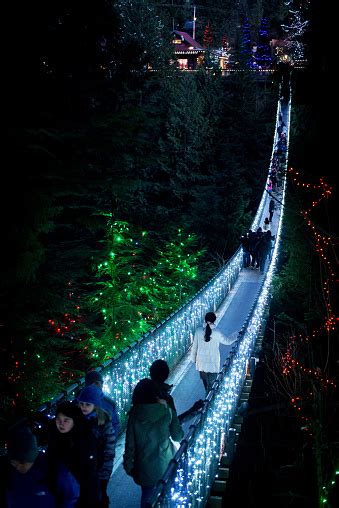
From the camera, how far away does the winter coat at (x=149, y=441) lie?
3051 mm

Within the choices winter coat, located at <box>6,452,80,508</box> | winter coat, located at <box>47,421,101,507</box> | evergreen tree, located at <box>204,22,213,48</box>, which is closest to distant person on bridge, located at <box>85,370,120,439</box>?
winter coat, located at <box>47,421,101,507</box>

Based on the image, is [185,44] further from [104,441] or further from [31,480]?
[31,480]

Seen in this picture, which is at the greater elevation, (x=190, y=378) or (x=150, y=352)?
(x=150, y=352)

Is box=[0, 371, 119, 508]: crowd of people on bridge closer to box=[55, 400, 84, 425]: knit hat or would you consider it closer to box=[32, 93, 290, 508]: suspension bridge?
box=[55, 400, 84, 425]: knit hat

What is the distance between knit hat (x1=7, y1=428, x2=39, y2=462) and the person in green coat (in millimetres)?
753

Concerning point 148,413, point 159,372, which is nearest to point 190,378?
point 159,372

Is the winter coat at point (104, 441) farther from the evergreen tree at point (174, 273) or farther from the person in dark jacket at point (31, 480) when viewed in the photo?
the evergreen tree at point (174, 273)

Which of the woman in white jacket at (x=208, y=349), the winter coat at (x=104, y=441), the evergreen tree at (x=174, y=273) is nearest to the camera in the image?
the winter coat at (x=104, y=441)

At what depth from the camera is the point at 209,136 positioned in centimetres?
3002

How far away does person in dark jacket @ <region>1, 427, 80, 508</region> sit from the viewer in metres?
2.43

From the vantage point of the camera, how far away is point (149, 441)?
10.1 feet

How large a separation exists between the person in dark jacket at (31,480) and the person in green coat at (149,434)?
63 centimetres

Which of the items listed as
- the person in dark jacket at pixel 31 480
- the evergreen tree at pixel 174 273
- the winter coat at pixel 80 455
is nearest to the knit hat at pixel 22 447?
the person in dark jacket at pixel 31 480

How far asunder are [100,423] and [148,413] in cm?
36
